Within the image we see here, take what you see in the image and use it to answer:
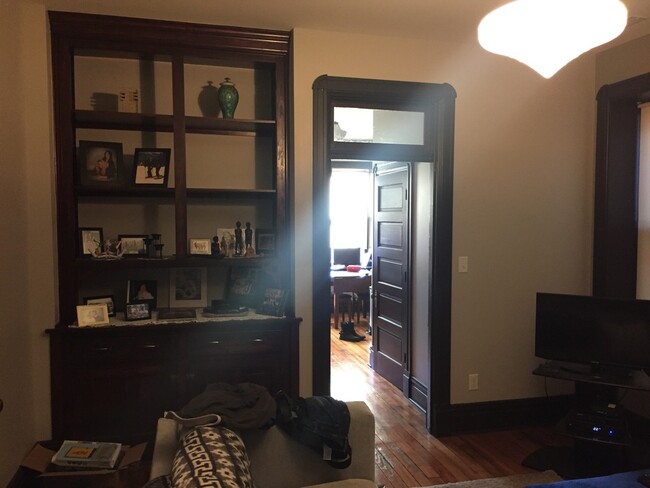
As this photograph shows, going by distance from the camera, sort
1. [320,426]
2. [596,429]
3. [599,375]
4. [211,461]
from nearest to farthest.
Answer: [211,461], [320,426], [596,429], [599,375]

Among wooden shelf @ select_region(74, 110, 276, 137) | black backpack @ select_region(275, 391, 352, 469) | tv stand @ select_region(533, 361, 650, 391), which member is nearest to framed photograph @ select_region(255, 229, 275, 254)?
wooden shelf @ select_region(74, 110, 276, 137)

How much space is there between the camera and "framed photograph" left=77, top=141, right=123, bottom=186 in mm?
3215

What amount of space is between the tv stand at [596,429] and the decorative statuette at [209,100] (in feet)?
9.12

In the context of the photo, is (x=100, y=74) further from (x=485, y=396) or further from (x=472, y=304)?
(x=485, y=396)

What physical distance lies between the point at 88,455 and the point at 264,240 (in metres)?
1.71

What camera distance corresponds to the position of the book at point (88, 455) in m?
2.38

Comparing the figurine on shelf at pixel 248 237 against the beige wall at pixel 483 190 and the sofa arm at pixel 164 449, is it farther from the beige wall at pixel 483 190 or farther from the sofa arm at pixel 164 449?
the sofa arm at pixel 164 449

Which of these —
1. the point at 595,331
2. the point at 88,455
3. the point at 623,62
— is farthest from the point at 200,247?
the point at 623,62

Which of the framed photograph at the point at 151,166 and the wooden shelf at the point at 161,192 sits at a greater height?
the framed photograph at the point at 151,166

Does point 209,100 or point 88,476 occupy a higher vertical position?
point 209,100

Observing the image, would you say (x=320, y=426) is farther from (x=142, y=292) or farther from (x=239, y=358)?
(x=142, y=292)

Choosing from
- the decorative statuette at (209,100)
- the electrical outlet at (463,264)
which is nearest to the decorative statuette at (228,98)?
the decorative statuette at (209,100)

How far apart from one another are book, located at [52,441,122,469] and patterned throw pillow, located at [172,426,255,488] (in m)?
0.82

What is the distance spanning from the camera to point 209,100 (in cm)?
352
